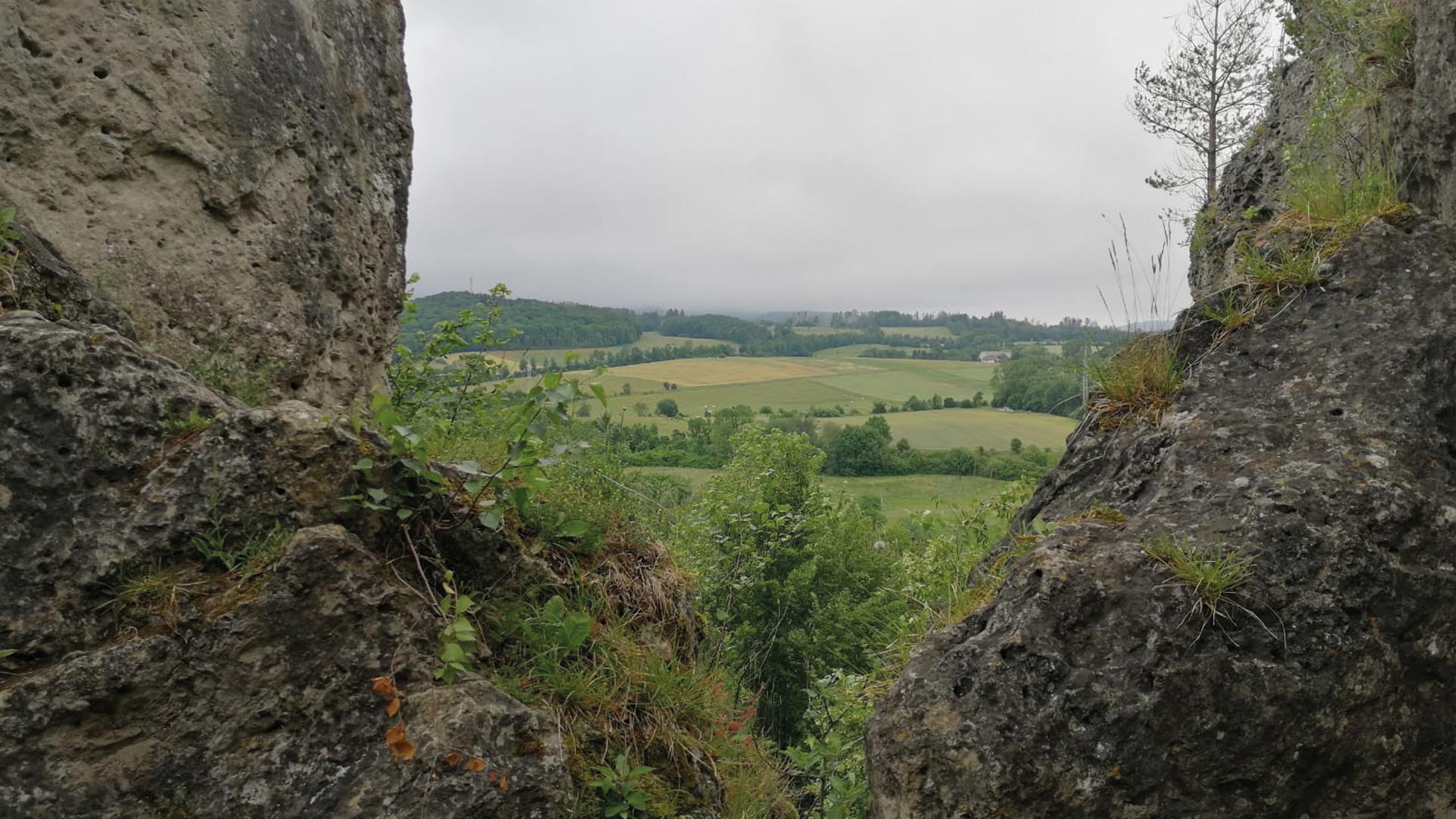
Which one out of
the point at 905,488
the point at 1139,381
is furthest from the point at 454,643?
the point at 905,488

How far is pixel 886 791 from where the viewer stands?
3.65 meters

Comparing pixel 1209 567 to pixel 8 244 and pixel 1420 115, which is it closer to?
pixel 1420 115

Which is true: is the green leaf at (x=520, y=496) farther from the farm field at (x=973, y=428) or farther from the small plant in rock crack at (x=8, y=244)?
the farm field at (x=973, y=428)

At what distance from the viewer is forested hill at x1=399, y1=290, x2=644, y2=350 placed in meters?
10.5

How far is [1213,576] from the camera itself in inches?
139

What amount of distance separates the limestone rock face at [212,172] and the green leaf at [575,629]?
2789mm

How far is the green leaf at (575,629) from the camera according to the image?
13.0 feet

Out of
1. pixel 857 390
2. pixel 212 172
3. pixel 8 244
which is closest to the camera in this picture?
pixel 8 244

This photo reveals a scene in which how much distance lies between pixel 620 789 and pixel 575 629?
0.76m

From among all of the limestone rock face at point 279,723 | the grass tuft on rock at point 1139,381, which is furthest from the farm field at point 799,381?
the limestone rock face at point 279,723

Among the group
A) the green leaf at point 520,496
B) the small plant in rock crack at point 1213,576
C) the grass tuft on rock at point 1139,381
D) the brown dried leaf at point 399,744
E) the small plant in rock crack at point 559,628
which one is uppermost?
the grass tuft on rock at point 1139,381

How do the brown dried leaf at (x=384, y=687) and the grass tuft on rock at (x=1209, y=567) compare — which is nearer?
the brown dried leaf at (x=384, y=687)

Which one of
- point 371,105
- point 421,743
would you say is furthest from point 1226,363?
point 371,105

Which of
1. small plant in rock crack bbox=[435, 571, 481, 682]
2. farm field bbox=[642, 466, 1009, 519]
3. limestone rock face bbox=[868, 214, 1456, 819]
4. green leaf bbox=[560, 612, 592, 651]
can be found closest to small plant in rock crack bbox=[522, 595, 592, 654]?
green leaf bbox=[560, 612, 592, 651]
